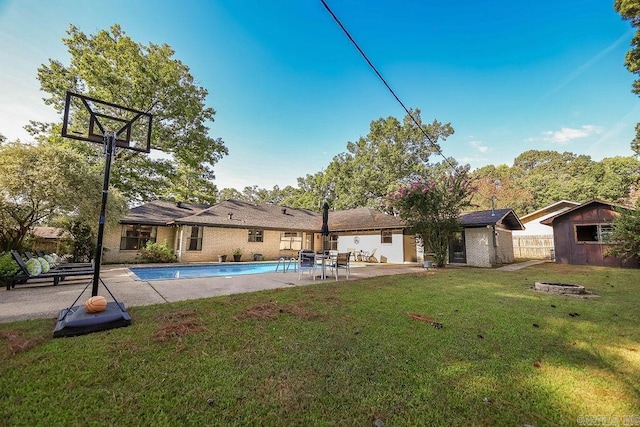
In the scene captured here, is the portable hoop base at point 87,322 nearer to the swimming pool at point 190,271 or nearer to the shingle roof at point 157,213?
the swimming pool at point 190,271

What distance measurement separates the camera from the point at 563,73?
1134cm

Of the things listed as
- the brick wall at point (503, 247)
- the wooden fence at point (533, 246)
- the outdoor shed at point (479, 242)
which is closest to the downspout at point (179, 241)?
the outdoor shed at point (479, 242)

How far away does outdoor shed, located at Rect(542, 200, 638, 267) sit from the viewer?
13.2 metres

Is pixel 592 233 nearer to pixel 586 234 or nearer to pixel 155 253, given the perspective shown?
pixel 586 234

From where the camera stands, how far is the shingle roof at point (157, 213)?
15.0 m

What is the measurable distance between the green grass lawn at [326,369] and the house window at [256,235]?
45.0 ft

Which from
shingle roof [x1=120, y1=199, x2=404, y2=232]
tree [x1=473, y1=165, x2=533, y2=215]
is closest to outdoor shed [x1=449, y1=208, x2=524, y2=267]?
shingle roof [x1=120, y1=199, x2=404, y2=232]

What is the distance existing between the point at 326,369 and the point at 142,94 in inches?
864

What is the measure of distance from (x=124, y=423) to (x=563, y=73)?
1757 cm

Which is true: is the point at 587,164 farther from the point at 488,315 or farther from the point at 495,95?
the point at 488,315

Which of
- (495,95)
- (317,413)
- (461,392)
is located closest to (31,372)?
(317,413)

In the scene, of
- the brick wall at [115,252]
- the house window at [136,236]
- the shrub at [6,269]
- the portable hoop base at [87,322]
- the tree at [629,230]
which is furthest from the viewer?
the house window at [136,236]

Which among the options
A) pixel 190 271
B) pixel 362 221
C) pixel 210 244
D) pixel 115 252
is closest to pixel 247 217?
pixel 210 244

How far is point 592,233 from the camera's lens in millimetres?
14734
